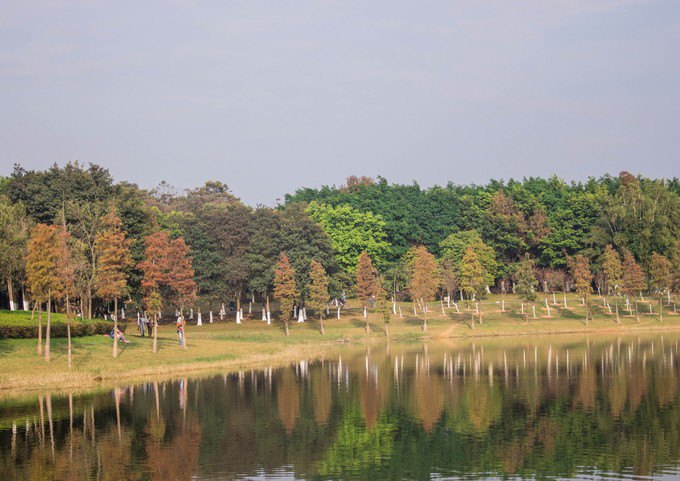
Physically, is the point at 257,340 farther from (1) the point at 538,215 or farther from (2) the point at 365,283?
(1) the point at 538,215

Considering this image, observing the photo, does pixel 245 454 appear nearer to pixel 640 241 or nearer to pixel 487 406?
pixel 487 406

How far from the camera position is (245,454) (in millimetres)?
41125

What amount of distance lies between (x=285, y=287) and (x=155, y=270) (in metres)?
30.6

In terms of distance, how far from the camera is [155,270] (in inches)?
3142

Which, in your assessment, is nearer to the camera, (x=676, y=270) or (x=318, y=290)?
(x=318, y=290)

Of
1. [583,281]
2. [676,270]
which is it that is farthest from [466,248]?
[676,270]

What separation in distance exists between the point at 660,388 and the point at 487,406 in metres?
14.3

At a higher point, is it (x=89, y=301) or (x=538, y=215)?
(x=538, y=215)

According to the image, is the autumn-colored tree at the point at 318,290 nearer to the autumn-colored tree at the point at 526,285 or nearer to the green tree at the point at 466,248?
the autumn-colored tree at the point at 526,285

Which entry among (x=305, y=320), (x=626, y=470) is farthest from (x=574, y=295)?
(x=626, y=470)

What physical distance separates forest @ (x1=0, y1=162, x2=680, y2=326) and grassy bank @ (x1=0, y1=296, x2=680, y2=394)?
4086 mm

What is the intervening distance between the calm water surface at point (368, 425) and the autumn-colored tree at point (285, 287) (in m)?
31.0

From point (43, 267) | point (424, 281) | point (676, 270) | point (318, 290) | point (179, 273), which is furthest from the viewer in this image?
point (676, 270)

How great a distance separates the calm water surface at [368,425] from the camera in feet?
124
